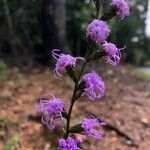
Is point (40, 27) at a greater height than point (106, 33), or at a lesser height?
lesser

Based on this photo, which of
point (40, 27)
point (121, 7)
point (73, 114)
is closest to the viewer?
point (121, 7)

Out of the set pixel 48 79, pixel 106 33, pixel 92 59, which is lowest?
pixel 48 79

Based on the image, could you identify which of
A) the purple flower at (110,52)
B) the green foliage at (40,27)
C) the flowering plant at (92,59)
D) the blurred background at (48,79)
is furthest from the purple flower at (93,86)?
the green foliage at (40,27)

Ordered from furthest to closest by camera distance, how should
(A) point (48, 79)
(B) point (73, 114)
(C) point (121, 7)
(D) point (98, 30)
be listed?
(A) point (48, 79), (B) point (73, 114), (C) point (121, 7), (D) point (98, 30)

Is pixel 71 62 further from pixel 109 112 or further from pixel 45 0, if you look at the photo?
pixel 45 0

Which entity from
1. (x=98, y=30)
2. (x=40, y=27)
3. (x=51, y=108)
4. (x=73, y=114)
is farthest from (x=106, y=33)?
(x=40, y=27)

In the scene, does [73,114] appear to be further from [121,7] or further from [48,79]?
[121,7]
